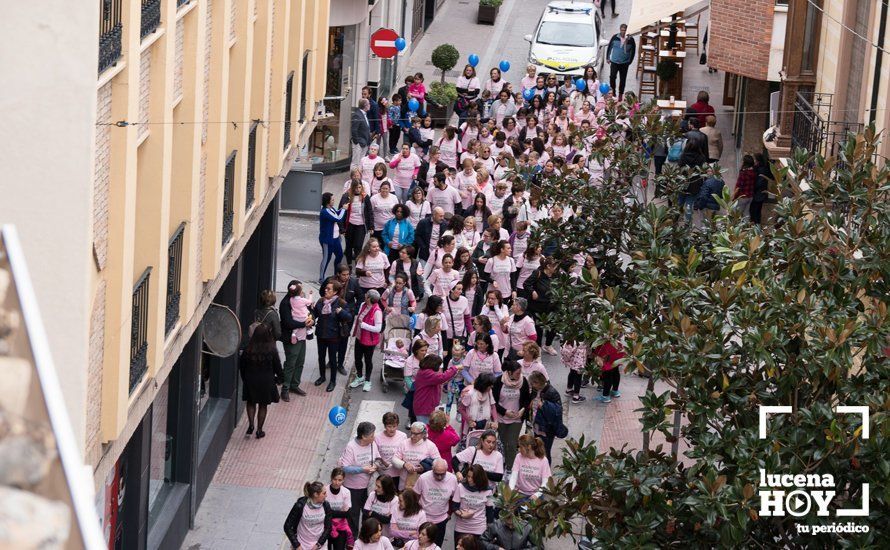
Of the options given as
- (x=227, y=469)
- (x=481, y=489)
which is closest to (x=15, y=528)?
(x=481, y=489)

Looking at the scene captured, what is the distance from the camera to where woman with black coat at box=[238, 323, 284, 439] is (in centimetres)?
1677

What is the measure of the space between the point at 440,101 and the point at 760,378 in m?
23.2

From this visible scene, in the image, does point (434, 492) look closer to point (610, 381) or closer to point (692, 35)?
point (610, 381)

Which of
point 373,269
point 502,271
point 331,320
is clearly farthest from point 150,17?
point 502,271

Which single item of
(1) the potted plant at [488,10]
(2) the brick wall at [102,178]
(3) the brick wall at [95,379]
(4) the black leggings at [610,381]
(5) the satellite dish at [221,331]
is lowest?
(4) the black leggings at [610,381]

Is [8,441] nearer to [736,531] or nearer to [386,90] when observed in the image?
[736,531]

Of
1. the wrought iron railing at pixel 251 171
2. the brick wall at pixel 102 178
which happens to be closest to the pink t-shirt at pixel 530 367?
the wrought iron railing at pixel 251 171

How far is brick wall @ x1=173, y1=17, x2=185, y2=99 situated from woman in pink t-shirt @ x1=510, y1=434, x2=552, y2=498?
4.59 metres

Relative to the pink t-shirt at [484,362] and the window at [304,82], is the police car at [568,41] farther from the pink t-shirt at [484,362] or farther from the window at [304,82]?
the pink t-shirt at [484,362]

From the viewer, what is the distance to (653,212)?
12.3 metres

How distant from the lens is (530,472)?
13812 mm

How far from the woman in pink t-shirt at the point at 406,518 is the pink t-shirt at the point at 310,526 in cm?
65

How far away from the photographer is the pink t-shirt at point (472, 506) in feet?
44.3

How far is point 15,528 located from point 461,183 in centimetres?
2150
